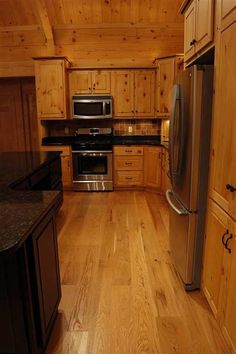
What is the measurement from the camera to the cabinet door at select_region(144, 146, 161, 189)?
15.4ft

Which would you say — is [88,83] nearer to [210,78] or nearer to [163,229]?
[163,229]

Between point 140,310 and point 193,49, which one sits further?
point 193,49

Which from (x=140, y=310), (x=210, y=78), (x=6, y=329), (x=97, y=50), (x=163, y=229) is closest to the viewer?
(x=6, y=329)

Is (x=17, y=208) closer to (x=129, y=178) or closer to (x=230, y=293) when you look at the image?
(x=230, y=293)

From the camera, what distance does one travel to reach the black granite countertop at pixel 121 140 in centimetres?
493

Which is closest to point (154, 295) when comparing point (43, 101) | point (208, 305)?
point (208, 305)

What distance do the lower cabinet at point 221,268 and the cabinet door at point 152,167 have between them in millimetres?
2832

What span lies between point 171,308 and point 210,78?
5.50ft

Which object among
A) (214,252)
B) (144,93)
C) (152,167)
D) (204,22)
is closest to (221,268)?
(214,252)

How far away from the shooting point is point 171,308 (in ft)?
6.46

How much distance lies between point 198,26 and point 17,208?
1818mm

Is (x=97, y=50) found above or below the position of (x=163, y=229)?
above

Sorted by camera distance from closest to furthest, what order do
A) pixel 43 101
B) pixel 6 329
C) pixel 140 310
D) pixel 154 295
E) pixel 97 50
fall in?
pixel 6 329 < pixel 140 310 < pixel 154 295 < pixel 43 101 < pixel 97 50

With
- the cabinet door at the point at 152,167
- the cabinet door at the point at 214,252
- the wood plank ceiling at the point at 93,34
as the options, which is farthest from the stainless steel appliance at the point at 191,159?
the wood plank ceiling at the point at 93,34
